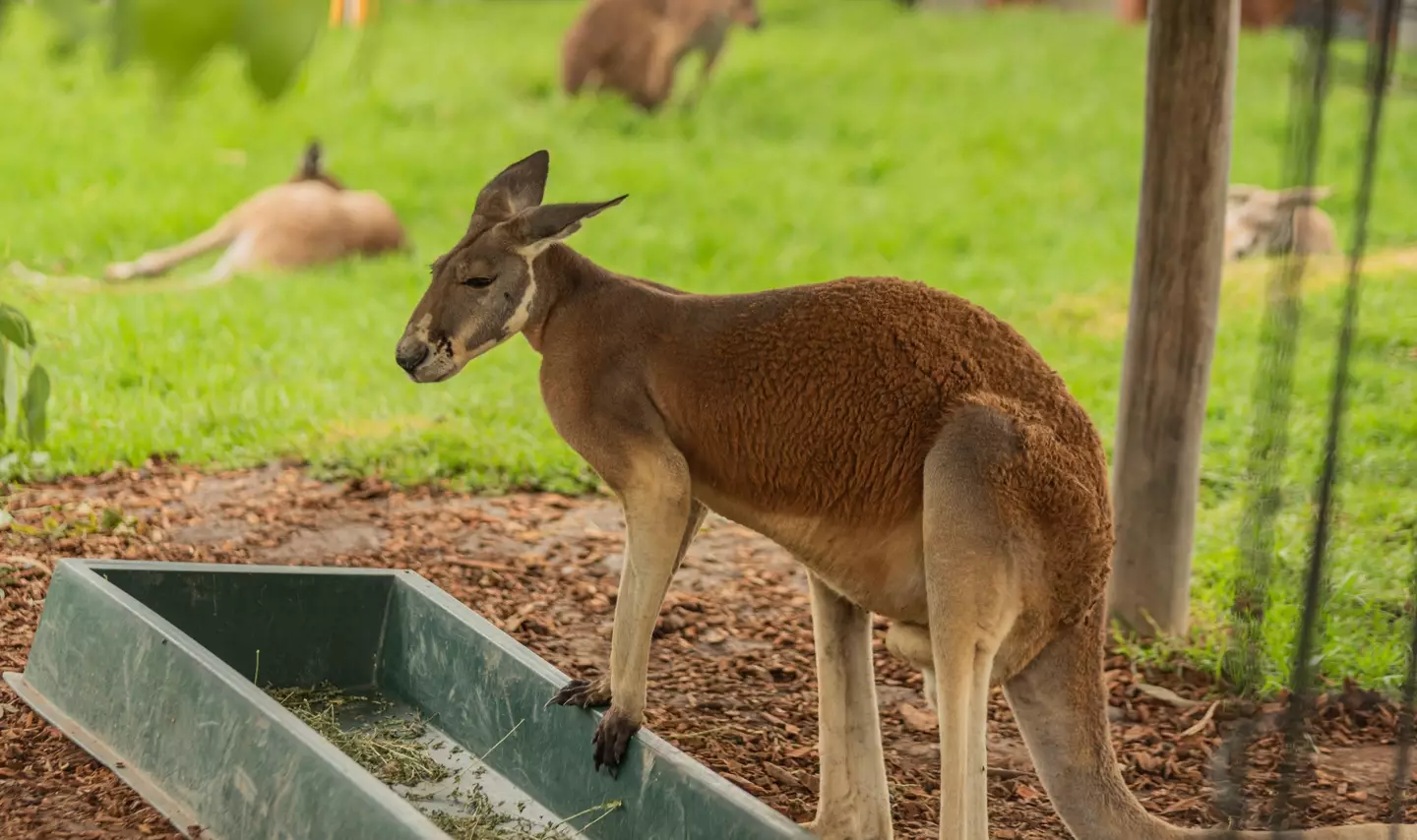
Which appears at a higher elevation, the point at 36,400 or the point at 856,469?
the point at 856,469

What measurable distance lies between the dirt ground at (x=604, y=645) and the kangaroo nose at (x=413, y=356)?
45.1 inches

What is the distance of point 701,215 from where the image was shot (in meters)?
10.6

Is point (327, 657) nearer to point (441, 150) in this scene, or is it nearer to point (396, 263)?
point (396, 263)

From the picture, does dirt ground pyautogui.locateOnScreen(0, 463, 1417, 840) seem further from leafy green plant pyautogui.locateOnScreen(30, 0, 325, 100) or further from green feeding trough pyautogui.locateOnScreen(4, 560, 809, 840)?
leafy green plant pyautogui.locateOnScreen(30, 0, 325, 100)

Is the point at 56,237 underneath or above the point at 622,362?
underneath

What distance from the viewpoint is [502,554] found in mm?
5871

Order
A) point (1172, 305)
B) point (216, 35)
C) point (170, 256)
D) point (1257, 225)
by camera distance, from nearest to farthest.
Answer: point (216, 35)
point (1172, 305)
point (1257, 225)
point (170, 256)

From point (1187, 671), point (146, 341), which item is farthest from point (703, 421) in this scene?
point (146, 341)

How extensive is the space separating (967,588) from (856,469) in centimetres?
36

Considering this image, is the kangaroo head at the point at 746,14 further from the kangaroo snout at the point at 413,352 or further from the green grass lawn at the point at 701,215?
the kangaroo snout at the point at 413,352

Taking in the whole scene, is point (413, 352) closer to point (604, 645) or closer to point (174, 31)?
point (604, 645)

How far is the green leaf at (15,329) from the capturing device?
14.1 ft

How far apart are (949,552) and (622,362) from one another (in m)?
0.85

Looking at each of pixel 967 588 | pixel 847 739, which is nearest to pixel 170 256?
pixel 847 739
